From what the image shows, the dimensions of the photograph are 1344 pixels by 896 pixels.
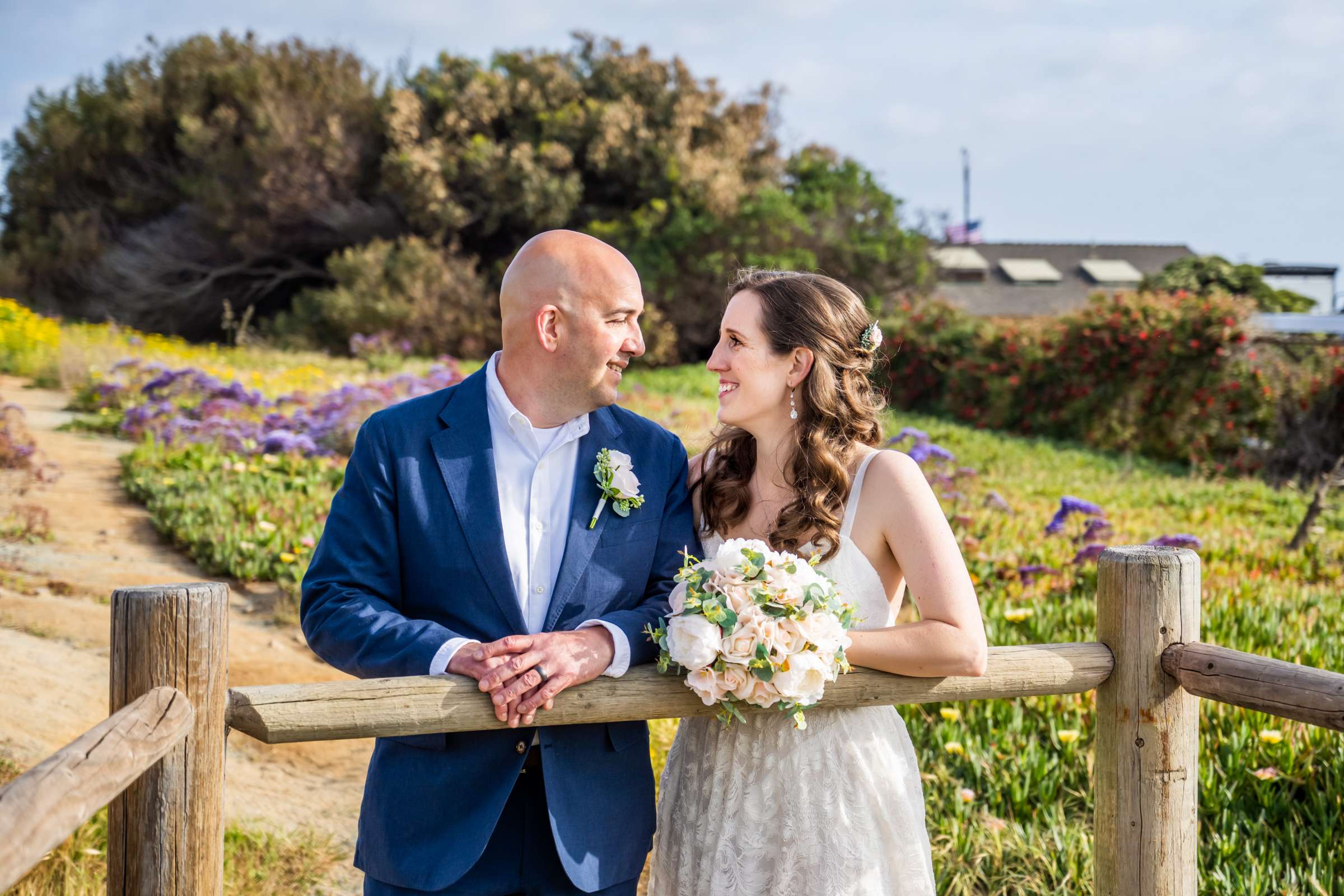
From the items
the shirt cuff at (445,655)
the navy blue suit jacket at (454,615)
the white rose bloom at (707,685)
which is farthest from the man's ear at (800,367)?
the shirt cuff at (445,655)

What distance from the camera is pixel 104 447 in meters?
9.00

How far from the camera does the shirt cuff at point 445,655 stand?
78.2 inches

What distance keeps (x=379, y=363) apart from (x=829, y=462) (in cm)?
1399

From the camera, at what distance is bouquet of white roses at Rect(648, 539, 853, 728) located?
1.94 metres

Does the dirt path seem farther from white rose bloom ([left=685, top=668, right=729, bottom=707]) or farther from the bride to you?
white rose bloom ([left=685, top=668, right=729, bottom=707])

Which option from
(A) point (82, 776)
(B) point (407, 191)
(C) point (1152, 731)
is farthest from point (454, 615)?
(B) point (407, 191)

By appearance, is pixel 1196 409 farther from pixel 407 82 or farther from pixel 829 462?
pixel 407 82

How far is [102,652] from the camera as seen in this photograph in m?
5.10

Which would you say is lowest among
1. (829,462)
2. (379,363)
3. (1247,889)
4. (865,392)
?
(1247,889)

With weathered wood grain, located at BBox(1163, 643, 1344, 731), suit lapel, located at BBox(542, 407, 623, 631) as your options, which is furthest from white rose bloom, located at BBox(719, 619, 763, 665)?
weathered wood grain, located at BBox(1163, 643, 1344, 731)

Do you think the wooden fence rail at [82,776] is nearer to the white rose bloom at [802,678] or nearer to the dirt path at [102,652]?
the white rose bloom at [802,678]

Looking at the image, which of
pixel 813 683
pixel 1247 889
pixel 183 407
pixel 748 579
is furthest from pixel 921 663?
pixel 183 407

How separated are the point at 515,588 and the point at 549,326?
606mm

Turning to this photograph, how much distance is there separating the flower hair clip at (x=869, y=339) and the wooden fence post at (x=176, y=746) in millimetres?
1620
